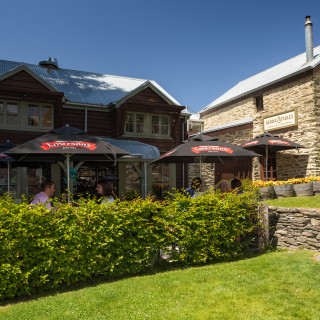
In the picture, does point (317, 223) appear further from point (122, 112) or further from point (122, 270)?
point (122, 112)

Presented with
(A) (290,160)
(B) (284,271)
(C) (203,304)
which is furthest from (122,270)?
(A) (290,160)

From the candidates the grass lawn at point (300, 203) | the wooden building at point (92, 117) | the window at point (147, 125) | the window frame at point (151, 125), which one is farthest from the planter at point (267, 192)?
the window at point (147, 125)

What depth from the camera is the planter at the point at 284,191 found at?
1283cm

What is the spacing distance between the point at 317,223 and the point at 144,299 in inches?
187

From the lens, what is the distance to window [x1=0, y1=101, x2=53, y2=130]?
576 inches

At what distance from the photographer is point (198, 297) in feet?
16.4

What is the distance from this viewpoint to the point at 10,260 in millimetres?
5203

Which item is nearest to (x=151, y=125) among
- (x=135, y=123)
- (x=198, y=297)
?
(x=135, y=123)

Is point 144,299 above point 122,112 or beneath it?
beneath

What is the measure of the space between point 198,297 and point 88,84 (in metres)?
16.6

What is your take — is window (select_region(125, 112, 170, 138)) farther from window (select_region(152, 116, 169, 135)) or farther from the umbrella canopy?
the umbrella canopy

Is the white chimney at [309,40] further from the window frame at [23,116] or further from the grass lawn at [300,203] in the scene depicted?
the window frame at [23,116]

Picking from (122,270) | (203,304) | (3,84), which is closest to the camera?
(203,304)

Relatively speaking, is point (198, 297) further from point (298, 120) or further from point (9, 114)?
point (298, 120)
